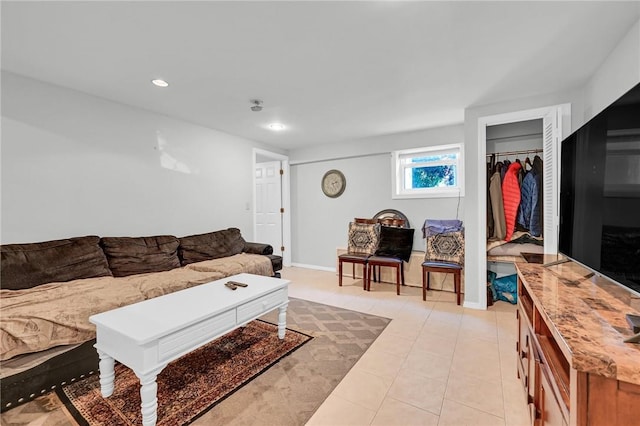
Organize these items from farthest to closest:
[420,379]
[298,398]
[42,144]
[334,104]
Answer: [334,104] < [42,144] < [420,379] < [298,398]

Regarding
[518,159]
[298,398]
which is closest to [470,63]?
[518,159]

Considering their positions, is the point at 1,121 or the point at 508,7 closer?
the point at 508,7

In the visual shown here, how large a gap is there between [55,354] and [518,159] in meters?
4.71

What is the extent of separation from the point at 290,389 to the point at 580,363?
1554 millimetres

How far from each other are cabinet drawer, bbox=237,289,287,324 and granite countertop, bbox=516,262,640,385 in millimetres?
1699

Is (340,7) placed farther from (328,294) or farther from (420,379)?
(328,294)

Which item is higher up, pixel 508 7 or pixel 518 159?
pixel 508 7

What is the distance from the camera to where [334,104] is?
122 inches

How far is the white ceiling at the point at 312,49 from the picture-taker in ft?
5.36

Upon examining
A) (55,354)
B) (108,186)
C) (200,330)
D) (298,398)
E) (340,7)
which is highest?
(340,7)

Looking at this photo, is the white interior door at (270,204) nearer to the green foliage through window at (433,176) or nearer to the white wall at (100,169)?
the white wall at (100,169)

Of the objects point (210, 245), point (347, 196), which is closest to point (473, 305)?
point (347, 196)

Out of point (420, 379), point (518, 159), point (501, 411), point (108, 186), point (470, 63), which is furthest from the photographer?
point (518, 159)

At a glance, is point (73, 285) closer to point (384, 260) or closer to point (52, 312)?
point (52, 312)
